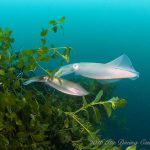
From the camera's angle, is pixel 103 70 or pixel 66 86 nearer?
pixel 66 86

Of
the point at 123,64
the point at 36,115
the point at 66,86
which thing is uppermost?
the point at 123,64

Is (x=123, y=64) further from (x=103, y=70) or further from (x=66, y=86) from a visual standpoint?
(x=66, y=86)

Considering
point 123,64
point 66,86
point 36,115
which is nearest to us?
point 36,115

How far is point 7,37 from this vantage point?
3293 millimetres

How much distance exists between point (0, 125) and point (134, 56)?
1906 cm

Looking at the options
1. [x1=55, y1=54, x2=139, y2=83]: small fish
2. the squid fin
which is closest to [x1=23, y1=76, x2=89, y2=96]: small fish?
[x1=55, y1=54, x2=139, y2=83]: small fish

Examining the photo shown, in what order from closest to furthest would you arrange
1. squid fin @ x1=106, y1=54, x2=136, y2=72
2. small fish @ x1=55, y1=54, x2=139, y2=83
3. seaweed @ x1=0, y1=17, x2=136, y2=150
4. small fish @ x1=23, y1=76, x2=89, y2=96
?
seaweed @ x1=0, y1=17, x2=136, y2=150 → small fish @ x1=23, y1=76, x2=89, y2=96 → small fish @ x1=55, y1=54, x2=139, y2=83 → squid fin @ x1=106, y1=54, x2=136, y2=72

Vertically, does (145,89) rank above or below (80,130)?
below

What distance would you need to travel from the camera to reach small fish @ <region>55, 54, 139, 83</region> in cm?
310

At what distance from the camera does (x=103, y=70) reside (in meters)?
3.17

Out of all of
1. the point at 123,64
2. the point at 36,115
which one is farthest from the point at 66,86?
the point at 123,64

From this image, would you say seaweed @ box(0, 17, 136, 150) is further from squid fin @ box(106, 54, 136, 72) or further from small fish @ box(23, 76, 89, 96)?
squid fin @ box(106, 54, 136, 72)

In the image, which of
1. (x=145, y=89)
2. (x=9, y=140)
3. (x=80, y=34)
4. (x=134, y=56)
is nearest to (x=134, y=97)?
(x=145, y=89)

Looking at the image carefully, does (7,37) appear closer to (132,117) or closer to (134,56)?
(132,117)
